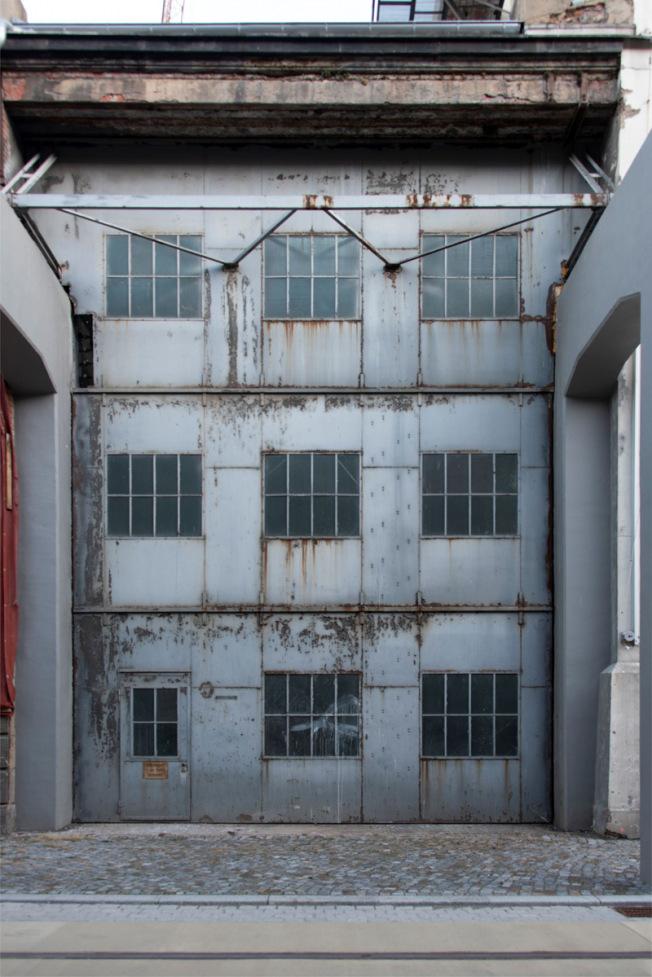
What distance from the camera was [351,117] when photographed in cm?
1061

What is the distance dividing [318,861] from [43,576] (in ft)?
15.3

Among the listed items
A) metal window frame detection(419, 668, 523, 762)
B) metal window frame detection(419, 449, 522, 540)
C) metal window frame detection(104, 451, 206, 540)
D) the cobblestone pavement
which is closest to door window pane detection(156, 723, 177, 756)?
the cobblestone pavement

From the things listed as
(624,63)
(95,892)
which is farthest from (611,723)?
(624,63)

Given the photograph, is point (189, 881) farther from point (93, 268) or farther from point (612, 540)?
point (93, 268)

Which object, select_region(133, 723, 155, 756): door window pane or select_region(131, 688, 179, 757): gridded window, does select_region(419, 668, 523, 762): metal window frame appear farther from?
select_region(133, 723, 155, 756): door window pane

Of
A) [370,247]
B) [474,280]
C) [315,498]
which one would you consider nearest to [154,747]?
[315,498]

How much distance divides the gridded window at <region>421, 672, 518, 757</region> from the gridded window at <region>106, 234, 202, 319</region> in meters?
5.65

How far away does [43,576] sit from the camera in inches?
412

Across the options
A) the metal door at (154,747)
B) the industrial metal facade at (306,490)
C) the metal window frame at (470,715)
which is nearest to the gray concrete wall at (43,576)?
the industrial metal facade at (306,490)

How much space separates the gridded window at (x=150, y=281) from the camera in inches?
436

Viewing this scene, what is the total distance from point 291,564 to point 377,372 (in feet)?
8.76

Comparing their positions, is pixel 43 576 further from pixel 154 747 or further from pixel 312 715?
pixel 312 715

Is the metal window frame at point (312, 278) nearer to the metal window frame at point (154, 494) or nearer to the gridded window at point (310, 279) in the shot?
the gridded window at point (310, 279)
